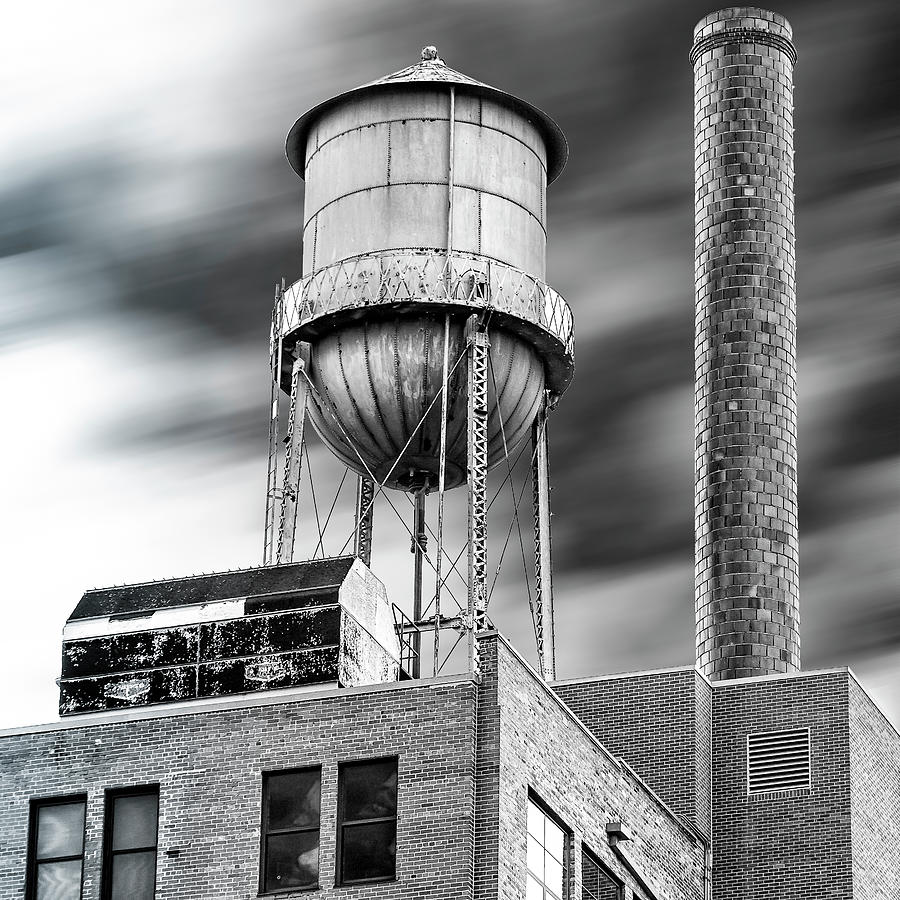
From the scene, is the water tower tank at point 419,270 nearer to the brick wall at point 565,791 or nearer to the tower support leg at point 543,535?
the tower support leg at point 543,535

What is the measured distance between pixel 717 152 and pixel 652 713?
786 inches

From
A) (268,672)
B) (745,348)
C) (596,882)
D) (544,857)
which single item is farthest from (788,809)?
(745,348)

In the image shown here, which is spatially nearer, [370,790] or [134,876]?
[370,790]

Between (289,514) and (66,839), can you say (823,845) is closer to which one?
(289,514)

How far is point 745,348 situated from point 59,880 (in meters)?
26.4

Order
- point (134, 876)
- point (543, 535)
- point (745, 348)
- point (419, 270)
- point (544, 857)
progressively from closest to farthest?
point (544, 857), point (134, 876), point (419, 270), point (543, 535), point (745, 348)

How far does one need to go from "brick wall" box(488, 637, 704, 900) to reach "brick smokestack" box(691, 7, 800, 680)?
39.2 feet

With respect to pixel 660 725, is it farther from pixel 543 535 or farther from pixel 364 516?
pixel 364 516

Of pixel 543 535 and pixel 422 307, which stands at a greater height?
pixel 422 307

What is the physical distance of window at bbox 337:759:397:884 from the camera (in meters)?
33.6

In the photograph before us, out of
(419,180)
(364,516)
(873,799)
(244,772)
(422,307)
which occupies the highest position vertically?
(419,180)

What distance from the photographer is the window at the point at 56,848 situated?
3541cm

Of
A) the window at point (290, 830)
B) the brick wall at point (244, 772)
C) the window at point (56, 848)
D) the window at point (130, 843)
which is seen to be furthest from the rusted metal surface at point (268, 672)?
the window at point (56, 848)

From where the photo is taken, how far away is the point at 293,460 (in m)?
40.7
